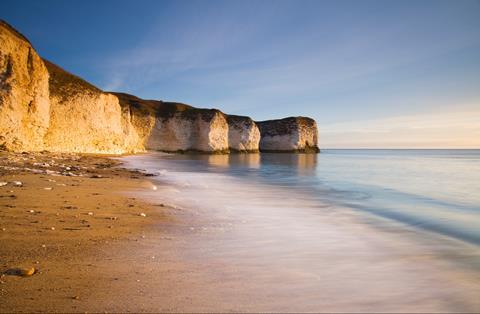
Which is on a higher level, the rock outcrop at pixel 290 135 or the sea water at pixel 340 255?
the rock outcrop at pixel 290 135

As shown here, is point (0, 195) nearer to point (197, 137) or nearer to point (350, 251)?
point (350, 251)

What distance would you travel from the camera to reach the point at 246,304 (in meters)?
2.23

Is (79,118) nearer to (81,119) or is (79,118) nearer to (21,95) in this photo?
(81,119)

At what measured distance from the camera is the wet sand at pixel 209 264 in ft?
Answer: 7.30

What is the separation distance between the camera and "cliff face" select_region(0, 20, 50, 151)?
1774 cm

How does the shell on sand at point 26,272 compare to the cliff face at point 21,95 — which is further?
the cliff face at point 21,95

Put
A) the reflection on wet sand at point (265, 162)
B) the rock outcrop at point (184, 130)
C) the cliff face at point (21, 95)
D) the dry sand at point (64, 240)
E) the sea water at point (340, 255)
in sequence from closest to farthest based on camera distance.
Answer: the dry sand at point (64, 240)
the sea water at point (340, 255)
the cliff face at point (21, 95)
the reflection on wet sand at point (265, 162)
the rock outcrop at point (184, 130)

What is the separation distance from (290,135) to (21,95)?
62.9 metres

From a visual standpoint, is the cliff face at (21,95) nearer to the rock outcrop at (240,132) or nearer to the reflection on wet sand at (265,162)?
the reflection on wet sand at (265,162)

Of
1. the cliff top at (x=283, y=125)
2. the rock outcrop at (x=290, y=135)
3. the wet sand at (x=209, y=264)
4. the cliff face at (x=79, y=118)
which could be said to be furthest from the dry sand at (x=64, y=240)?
the cliff top at (x=283, y=125)

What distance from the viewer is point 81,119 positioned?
29562 millimetres

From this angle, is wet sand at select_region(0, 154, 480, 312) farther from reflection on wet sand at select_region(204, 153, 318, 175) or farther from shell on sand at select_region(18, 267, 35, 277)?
reflection on wet sand at select_region(204, 153, 318, 175)

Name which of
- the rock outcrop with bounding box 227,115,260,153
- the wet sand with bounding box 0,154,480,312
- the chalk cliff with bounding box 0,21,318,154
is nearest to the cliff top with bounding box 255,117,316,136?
the chalk cliff with bounding box 0,21,318,154

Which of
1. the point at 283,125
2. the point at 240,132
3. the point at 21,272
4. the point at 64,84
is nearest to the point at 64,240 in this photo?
the point at 21,272
